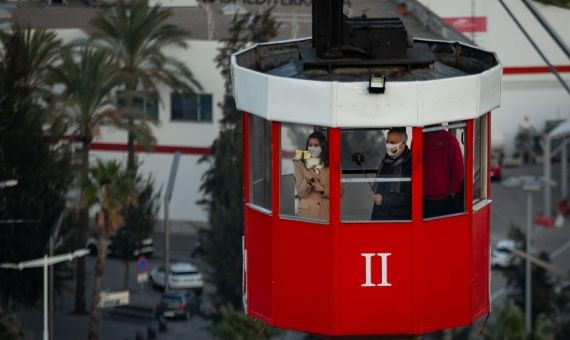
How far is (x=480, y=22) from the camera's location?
70688 mm

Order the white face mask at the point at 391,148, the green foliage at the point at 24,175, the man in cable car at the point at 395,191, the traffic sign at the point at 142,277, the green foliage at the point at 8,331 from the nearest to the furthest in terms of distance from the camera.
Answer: the white face mask at the point at 391,148, the man in cable car at the point at 395,191, the green foliage at the point at 8,331, the green foliage at the point at 24,175, the traffic sign at the point at 142,277

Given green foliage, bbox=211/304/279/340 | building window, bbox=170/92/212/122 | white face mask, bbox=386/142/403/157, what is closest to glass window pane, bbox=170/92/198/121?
building window, bbox=170/92/212/122

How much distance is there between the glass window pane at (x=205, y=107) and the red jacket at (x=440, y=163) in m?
59.6

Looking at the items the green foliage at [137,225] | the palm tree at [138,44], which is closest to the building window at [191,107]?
the palm tree at [138,44]

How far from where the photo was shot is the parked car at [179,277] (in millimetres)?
71188

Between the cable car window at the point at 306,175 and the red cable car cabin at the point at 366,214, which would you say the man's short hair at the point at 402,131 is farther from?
the cable car window at the point at 306,175

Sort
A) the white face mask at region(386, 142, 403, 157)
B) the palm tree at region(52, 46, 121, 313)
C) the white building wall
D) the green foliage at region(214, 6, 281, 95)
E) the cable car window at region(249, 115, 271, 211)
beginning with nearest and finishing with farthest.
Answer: the white face mask at region(386, 142, 403, 157), the cable car window at region(249, 115, 271, 211), the white building wall, the palm tree at region(52, 46, 121, 313), the green foliage at region(214, 6, 281, 95)

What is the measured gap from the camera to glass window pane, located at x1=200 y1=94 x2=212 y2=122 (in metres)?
77.7

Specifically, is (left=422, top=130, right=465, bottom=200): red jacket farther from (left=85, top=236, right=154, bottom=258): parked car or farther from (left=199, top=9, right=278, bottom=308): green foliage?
(left=85, top=236, right=154, bottom=258): parked car

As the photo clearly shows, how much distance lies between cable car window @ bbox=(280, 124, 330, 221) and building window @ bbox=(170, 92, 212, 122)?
59.2m

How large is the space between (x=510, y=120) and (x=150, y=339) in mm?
20857

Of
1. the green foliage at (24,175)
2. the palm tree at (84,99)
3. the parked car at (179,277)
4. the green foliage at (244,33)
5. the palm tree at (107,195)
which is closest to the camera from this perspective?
the palm tree at (107,195)

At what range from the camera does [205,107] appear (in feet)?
256

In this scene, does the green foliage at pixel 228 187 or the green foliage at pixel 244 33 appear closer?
the green foliage at pixel 228 187
